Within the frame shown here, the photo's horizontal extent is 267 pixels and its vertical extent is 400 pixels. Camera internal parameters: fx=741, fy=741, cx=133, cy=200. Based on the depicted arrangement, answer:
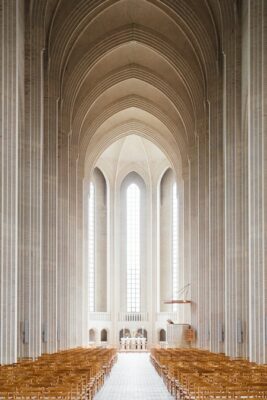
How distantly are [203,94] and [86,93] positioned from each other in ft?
28.7

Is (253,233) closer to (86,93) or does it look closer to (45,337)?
(45,337)

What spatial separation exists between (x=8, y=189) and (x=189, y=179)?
2698 cm

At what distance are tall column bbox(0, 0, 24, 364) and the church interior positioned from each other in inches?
1.6

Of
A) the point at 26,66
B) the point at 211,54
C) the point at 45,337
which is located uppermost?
the point at 211,54

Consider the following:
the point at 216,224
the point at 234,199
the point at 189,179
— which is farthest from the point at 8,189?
the point at 189,179

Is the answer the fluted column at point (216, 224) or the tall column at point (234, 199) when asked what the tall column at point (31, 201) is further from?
the fluted column at point (216, 224)

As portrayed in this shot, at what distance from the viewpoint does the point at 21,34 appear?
29969 millimetres

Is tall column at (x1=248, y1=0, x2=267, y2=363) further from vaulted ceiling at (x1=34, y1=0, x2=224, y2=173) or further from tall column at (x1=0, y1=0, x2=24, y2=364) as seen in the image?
vaulted ceiling at (x1=34, y1=0, x2=224, y2=173)

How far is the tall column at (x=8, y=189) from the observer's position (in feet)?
77.9

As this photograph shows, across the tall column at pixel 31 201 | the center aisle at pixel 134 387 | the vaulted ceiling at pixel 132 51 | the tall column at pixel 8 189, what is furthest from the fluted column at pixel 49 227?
the tall column at pixel 8 189

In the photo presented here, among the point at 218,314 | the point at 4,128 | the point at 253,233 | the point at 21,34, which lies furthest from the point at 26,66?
the point at 218,314

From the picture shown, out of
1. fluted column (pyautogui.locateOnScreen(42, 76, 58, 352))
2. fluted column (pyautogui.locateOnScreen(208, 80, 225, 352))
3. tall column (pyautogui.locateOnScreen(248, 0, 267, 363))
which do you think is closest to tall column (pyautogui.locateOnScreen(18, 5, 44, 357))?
fluted column (pyautogui.locateOnScreen(42, 76, 58, 352))

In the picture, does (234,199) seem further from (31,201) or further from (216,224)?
(31,201)

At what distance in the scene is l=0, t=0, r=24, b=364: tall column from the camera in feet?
77.9
